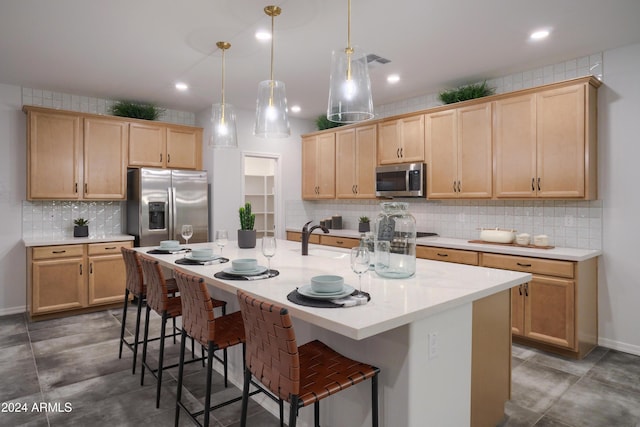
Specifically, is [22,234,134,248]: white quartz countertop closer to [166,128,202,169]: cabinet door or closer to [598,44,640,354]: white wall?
[166,128,202,169]: cabinet door

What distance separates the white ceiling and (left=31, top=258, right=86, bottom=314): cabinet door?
2.08m

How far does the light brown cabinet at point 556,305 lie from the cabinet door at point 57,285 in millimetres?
4574

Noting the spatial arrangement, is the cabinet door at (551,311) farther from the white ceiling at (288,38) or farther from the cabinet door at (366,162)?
the cabinet door at (366,162)

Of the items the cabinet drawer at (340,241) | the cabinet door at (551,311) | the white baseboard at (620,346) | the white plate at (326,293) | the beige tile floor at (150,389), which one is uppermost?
the white plate at (326,293)

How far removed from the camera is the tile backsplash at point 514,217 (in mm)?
3656

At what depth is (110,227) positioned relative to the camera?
5332 mm

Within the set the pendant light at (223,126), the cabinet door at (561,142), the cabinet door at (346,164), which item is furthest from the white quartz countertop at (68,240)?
the cabinet door at (561,142)

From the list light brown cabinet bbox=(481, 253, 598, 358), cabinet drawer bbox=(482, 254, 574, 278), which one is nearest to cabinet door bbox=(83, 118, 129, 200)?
cabinet drawer bbox=(482, 254, 574, 278)

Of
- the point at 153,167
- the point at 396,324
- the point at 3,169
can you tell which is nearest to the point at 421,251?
the point at 396,324

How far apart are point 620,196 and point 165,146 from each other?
5204mm

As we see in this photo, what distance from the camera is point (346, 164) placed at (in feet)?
18.5

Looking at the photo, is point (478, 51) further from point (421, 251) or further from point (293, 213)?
point (293, 213)

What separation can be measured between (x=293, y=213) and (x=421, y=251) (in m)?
2.69

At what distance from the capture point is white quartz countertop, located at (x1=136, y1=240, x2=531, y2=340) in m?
1.43
